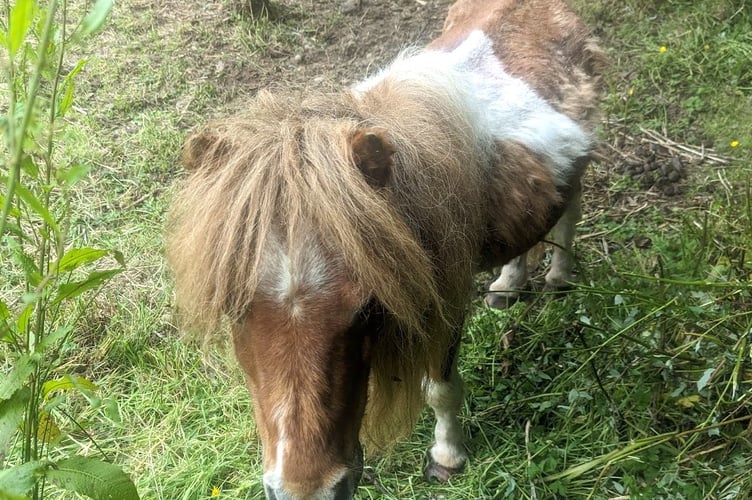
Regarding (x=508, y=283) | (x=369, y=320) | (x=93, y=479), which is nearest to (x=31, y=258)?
(x=93, y=479)

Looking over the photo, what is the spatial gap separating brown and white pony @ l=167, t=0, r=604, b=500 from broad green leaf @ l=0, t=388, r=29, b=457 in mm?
472

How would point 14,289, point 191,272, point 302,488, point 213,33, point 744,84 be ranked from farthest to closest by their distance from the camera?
1. point 213,33
2. point 744,84
3. point 14,289
4. point 191,272
5. point 302,488

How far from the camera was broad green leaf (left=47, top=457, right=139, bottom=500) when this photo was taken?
91 cm

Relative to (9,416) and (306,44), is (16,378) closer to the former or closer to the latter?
(9,416)

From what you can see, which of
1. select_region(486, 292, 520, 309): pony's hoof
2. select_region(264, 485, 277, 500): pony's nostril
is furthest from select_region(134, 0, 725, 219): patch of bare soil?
select_region(264, 485, 277, 500): pony's nostril

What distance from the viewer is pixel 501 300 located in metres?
2.96

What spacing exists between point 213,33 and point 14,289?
2.33 meters

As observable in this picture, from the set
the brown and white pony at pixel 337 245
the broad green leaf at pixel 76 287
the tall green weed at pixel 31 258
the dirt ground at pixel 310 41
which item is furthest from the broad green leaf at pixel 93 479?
the dirt ground at pixel 310 41

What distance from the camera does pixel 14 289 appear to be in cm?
302

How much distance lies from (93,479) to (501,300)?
230 centimetres

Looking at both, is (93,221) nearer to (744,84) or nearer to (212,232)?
(212,232)

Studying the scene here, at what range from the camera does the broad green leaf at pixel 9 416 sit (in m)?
0.88

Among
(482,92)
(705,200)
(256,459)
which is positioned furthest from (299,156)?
(705,200)

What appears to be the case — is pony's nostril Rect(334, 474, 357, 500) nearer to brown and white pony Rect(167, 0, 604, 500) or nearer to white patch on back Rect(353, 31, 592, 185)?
brown and white pony Rect(167, 0, 604, 500)
